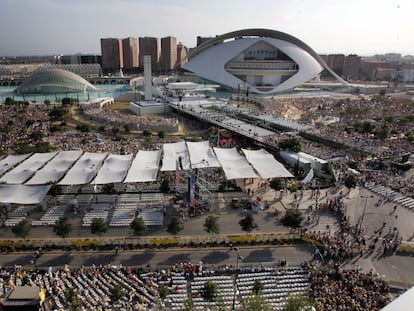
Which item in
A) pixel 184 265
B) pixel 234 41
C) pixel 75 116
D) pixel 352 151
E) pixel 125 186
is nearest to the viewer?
pixel 184 265

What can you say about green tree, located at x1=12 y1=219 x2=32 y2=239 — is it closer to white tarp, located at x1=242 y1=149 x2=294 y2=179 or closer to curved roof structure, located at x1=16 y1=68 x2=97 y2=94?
white tarp, located at x1=242 y1=149 x2=294 y2=179

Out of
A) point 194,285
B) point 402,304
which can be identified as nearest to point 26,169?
point 194,285

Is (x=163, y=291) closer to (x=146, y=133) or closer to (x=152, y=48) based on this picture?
(x=146, y=133)

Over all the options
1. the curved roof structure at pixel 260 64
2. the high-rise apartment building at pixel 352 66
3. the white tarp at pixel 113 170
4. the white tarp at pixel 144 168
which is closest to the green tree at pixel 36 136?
the white tarp at pixel 113 170

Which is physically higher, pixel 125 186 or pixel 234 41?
pixel 234 41

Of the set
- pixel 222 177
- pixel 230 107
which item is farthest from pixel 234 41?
pixel 222 177

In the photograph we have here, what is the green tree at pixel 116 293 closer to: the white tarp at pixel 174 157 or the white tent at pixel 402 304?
the white tent at pixel 402 304

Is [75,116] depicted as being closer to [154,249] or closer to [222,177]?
[222,177]
